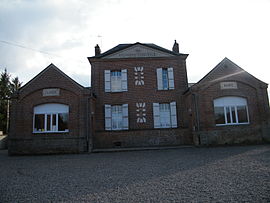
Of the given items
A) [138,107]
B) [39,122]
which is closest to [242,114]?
[138,107]

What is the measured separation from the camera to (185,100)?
50.1 ft

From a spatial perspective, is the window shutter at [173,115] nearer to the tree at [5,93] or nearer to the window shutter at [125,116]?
the window shutter at [125,116]

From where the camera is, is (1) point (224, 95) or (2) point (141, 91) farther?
(2) point (141, 91)

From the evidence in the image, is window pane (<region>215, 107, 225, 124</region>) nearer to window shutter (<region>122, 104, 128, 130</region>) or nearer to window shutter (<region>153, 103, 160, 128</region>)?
window shutter (<region>153, 103, 160, 128</region>)

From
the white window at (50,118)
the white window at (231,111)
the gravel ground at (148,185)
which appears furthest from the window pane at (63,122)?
the white window at (231,111)

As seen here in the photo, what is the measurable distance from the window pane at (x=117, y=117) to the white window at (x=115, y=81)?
1424mm

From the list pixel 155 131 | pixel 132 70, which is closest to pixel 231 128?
pixel 155 131

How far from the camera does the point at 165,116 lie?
49.9ft

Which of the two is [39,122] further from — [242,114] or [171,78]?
[242,114]

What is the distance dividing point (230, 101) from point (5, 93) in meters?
31.0

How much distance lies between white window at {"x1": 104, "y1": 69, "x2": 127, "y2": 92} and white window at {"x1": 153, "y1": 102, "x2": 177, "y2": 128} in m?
2.93

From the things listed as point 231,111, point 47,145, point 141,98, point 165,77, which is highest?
point 165,77

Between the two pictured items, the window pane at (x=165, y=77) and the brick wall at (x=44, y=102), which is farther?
the window pane at (x=165, y=77)

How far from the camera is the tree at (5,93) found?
28170 mm
